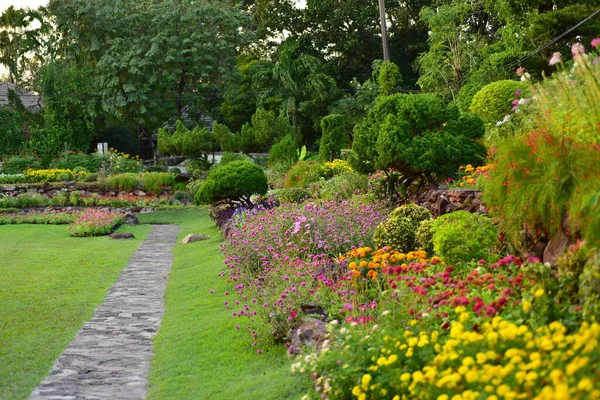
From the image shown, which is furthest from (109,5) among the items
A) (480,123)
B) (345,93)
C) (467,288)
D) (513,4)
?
(467,288)

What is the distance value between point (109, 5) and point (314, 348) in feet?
116

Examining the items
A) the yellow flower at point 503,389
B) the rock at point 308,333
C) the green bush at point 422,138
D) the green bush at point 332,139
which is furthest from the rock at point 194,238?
the yellow flower at point 503,389

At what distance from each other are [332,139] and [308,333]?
17.3 meters

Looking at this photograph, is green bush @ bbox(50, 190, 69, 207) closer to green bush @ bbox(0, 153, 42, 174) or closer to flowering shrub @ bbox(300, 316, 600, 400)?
green bush @ bbox(0, 153, 42, 174)

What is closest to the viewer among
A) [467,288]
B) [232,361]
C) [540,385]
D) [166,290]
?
[540,385]

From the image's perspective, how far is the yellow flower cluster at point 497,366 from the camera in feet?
10.5

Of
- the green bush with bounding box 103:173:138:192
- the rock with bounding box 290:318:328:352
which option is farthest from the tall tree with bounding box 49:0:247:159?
the rock with bounding box 290:318:328:352

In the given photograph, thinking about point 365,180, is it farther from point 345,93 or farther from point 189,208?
point 345,93

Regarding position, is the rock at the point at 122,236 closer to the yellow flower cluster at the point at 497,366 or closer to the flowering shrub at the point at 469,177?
the flowering shrub at the point at 469,177

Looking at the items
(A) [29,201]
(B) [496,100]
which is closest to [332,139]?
(B) [496,100]

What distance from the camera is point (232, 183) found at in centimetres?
1695

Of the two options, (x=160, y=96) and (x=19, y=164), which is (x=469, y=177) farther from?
(x=160, y=96)

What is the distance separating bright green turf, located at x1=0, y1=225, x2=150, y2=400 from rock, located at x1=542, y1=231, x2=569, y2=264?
14.4ft

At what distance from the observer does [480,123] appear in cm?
1209
